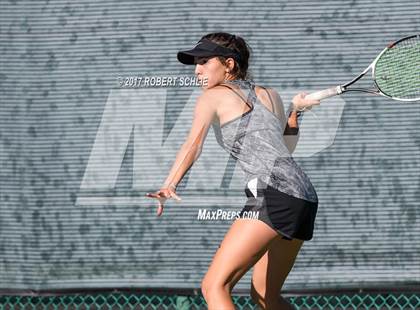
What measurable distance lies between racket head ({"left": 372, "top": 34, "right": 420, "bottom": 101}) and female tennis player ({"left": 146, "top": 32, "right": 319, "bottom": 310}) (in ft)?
2.98

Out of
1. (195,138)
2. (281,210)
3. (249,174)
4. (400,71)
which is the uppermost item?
(400,71)

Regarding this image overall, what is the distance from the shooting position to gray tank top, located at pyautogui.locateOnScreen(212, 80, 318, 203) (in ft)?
14.1

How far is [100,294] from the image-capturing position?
237 inches

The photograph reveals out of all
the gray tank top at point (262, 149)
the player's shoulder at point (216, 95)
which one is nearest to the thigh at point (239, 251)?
the gray tank top at point (262, 149)

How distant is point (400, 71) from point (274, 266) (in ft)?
4.44

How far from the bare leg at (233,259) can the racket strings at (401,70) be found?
138 centimetres

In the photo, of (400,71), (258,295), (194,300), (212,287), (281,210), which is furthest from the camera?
(194,300)

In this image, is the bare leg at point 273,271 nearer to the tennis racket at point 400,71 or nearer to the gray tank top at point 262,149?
the gray tank top at point 262,149

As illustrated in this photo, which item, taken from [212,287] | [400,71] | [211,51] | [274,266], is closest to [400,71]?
[400,71]

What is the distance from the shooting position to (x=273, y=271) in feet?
14.9

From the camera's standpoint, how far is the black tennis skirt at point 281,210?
4230mm

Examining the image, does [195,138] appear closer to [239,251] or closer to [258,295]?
[239,251]

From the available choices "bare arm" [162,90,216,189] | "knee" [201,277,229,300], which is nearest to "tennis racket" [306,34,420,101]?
"bare arm" [162,90,216,189]

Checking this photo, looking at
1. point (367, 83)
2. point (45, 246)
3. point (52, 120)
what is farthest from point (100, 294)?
point (367, 83)
